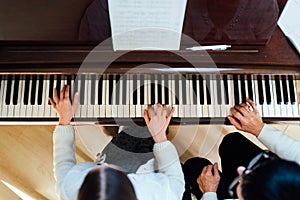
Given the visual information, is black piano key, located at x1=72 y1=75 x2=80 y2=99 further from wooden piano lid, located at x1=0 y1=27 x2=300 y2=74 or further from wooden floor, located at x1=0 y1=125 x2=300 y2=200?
wooden floor, located at x1=0 y1=125 x2=300 y2=200

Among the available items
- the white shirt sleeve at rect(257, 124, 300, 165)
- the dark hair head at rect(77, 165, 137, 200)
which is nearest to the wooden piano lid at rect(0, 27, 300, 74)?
the white shirt sleeve at rect(257, 124, 300, 165)

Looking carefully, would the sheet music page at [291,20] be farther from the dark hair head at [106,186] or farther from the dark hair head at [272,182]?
the dark hair head at [106,186]

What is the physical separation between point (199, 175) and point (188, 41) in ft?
1.93

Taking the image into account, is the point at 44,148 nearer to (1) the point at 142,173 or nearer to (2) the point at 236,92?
(1) the point at 142,173

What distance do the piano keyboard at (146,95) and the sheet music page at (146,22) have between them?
0.62 ft

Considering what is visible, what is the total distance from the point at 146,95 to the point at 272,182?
2.19 feet

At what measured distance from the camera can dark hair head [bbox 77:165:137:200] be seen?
3.38 ft

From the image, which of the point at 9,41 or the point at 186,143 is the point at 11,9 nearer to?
the point at 9,41

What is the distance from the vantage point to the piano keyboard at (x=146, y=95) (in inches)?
60.1

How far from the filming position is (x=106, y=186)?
1.05m

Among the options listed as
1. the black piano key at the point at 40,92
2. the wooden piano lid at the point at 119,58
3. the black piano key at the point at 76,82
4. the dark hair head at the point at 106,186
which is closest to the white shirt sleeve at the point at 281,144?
the wooden piano lid at the point at 119,58

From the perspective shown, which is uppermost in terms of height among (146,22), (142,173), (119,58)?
(146,22)

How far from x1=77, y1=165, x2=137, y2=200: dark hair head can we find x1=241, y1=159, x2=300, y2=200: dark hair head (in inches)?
12.8

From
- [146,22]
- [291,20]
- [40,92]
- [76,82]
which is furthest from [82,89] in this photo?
[291,20]
